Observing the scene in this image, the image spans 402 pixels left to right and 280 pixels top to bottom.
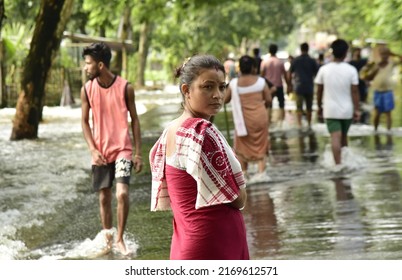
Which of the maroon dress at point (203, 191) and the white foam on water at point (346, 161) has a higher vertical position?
the maroon dress at point (203, 191)

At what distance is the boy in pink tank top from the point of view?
827 cm

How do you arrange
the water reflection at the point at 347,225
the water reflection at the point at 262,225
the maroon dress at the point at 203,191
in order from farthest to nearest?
the water reflection at the point at 262,225 → the water reflection at the point at 347,225 → the maroon dress at the point at 203,191

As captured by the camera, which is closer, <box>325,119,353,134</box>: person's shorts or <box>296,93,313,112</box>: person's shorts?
<box>325,119,353,134</box>: person's shorts

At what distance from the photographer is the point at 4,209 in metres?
10.9

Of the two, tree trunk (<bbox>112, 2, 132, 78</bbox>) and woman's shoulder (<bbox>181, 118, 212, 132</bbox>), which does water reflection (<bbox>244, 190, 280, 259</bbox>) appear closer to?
woman's shoulder (<bbox>181, 118, 212, 132</bbox>)

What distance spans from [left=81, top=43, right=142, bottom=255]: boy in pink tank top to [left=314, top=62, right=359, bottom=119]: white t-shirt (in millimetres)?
5394

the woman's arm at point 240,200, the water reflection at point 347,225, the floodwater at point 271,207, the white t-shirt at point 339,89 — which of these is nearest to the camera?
the woman's arm at point 240,200

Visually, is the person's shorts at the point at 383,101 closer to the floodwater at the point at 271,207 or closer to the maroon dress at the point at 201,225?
the floodwater at the point at 271,207

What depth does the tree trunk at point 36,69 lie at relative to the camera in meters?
18.5

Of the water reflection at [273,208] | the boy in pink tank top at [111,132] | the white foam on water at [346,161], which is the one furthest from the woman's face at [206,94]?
the white foam on water at [346,161]

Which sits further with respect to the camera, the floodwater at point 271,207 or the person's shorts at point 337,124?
the person's shorts at point 337,124

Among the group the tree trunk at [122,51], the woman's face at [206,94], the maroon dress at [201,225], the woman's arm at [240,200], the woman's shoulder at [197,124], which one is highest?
the woman's face at [206,94]

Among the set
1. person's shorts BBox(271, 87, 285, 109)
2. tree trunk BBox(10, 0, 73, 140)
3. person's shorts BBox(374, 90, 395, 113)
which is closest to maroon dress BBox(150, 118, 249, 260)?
person's shorts BBox(374, 90, 395, 113)
